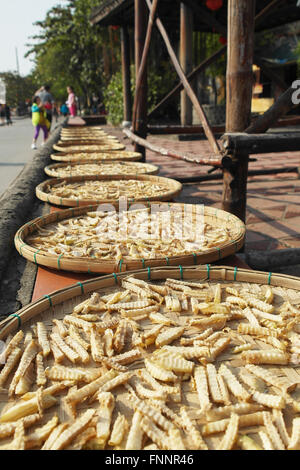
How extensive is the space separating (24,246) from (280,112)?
1825mm

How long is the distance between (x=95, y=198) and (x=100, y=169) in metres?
1.31

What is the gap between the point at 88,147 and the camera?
5.94 m

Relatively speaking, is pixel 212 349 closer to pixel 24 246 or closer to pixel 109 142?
pixel 24 246

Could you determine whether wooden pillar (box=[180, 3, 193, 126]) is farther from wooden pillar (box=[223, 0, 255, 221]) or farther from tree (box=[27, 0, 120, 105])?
tree (box=[27, 0, 120, 105])

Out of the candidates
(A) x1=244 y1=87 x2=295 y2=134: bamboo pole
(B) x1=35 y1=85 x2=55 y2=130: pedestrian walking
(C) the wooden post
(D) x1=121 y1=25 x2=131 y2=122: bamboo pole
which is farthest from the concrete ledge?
(B) x1=35 y1=85 x2=55 y2=130: pedestrian walking

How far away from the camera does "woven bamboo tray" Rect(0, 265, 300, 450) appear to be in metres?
1.08

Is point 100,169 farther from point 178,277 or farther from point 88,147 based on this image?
point 178,277

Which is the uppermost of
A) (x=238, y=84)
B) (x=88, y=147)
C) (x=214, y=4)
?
(x=214, y=4)

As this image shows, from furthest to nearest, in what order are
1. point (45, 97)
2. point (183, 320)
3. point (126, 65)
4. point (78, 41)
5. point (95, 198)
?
1. point (78, 41)
2. point (45, 97)
3. point (126, 65)
4. point (95, 198)
5. point (183, 320)

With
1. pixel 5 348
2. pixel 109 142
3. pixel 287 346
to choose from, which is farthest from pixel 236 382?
pixel 109 142

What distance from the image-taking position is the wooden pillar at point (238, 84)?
2.39m

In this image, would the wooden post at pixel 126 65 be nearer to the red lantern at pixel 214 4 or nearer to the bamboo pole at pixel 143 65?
the bamboo pole at pixel 143 65

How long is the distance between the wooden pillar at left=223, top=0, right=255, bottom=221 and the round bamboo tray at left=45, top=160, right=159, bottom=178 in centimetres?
135

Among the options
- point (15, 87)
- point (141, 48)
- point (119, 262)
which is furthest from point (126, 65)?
point (15, 87)
